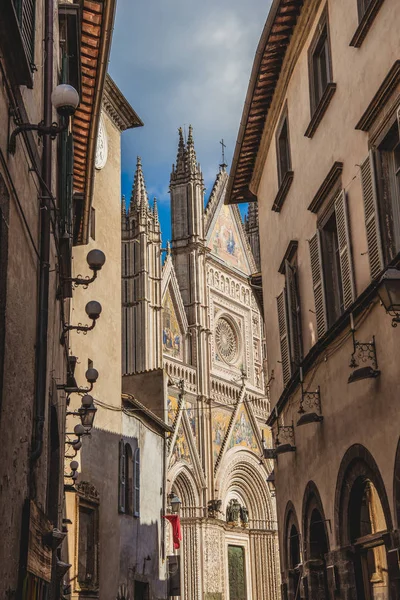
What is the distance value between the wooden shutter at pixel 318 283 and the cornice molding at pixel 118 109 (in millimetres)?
9539

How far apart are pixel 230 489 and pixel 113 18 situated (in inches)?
Result: 1352

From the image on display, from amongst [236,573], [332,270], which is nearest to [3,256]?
[332,270]

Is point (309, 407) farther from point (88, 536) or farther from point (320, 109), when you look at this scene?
point (88, 536)

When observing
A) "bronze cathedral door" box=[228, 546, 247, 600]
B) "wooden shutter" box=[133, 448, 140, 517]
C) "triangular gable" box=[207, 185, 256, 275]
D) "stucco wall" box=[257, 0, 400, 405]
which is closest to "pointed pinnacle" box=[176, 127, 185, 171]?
"triangular gable" box=[207, 185, 256, 275]

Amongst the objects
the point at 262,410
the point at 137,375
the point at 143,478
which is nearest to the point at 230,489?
the point at 262,410

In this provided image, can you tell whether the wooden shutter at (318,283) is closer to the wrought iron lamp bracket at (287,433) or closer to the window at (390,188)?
the window at (390,188)

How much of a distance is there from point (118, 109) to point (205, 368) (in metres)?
24.7

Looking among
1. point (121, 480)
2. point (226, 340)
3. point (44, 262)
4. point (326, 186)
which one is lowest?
point (44, 262)

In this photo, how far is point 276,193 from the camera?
14266mm

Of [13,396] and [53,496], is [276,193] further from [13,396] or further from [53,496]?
[13,396]

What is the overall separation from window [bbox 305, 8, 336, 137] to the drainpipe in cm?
387

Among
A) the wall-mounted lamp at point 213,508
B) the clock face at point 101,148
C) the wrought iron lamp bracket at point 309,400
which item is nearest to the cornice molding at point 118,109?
the clock face at point 101,148

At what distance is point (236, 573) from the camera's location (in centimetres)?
4169

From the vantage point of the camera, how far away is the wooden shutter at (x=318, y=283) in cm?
1065
